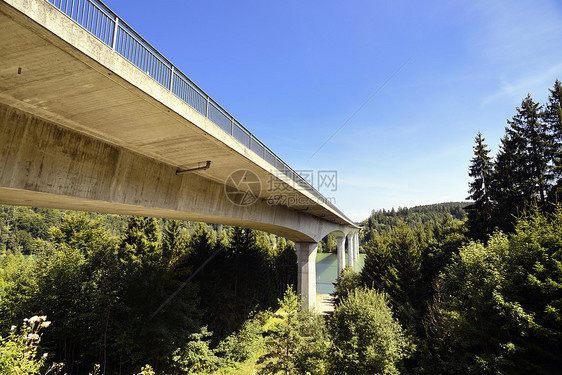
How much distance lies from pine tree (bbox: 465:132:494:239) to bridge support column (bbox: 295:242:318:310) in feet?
59.5

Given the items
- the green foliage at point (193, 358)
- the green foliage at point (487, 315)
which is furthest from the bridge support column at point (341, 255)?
the green foliage at point (487, 315)

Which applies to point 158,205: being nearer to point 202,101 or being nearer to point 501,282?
point 202,101

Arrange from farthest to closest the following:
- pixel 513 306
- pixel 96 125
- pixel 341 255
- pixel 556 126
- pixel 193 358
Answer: pixel 341 255 → pixel 556 126 → pixel 193 358 → pixel 513 306 → pixel 96 125

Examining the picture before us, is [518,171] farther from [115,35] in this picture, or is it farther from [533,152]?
[115,35]

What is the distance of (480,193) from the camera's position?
30.1 meters

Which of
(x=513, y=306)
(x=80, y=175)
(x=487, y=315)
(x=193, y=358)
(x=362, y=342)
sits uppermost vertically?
(x=80, y=175)

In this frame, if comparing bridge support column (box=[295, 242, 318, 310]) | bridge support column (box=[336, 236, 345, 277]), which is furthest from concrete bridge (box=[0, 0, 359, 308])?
bridge support column (box=[336, 236, 345, 277])

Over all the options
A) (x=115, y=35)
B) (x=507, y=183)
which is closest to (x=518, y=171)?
(x=507, y=183)

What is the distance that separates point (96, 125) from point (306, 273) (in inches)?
990

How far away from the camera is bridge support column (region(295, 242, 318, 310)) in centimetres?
2722

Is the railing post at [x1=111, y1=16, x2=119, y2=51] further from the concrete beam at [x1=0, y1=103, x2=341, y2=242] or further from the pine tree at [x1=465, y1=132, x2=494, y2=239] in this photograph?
the pine tree at [x1=465, y1=132, x2=494, y2=239]

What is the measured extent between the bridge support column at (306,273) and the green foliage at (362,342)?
42.9ft

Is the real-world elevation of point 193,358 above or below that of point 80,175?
below

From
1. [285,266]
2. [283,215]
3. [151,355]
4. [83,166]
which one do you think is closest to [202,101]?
[83,166]
